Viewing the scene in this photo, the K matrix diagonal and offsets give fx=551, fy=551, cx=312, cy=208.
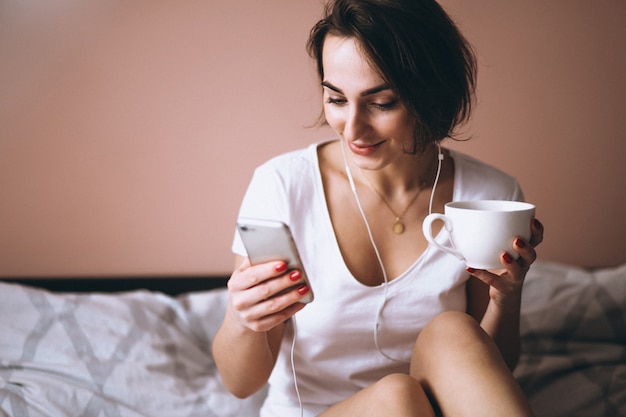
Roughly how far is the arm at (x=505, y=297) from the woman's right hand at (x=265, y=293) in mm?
260

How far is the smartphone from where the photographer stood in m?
0.68

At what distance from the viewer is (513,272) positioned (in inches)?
30.0

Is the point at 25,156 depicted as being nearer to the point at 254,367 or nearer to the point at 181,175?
the point at 181,175

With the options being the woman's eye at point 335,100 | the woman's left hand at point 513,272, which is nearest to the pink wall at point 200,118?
the woman's eye at point 335,100

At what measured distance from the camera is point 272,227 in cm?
68

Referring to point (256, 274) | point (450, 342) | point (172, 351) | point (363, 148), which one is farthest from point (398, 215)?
point (172, 351)

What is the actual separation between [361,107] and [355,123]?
30 mm

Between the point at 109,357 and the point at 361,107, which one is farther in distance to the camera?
the point at 109,357

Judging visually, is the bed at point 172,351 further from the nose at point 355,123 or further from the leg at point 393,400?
the nose at point 355,123

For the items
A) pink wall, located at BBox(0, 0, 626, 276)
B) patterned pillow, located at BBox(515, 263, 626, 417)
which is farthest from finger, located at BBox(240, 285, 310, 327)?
pink wall, located at BBox(0, 0, 626, 276)

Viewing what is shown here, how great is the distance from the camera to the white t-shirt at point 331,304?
37.8 inches

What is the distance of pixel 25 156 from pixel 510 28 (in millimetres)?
1382

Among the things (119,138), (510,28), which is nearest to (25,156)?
(119,138)

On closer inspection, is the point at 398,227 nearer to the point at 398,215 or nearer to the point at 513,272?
the point at 398,215
